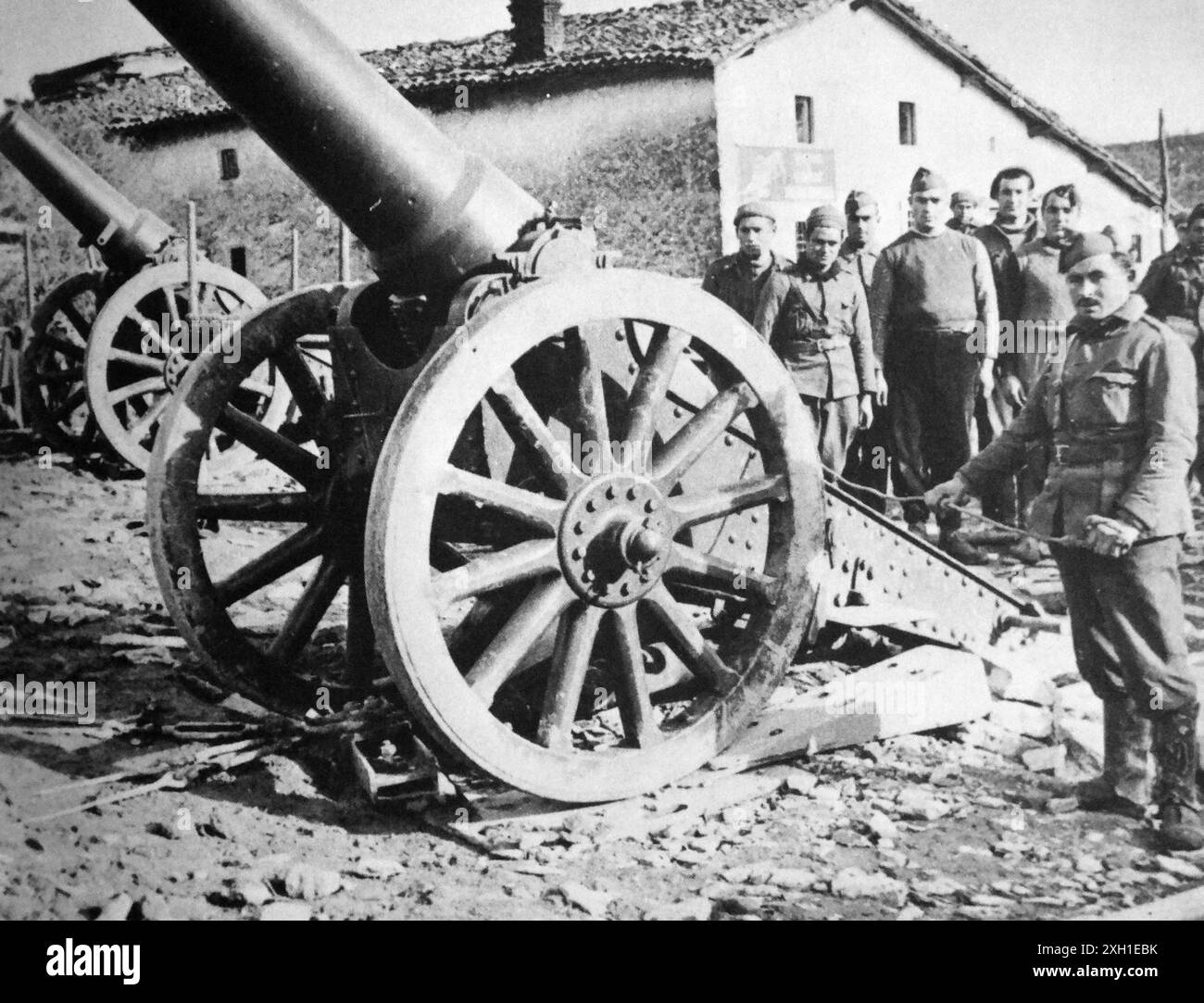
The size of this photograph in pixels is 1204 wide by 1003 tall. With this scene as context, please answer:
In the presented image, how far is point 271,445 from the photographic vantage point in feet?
13.3

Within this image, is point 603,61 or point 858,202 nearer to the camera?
point 858,202

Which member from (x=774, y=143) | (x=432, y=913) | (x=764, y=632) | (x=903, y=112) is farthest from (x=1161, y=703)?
(x=774, y=143)

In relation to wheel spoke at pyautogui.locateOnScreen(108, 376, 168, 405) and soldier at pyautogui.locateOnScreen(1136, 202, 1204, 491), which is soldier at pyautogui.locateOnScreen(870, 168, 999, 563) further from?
wheel spoke at pyautogui.locateOnScreen(108, 376, 168, 405)

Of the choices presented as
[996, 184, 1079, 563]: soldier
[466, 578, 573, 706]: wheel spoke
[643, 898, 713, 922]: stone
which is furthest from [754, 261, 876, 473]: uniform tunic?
[643, 898, 713, 922]: stone

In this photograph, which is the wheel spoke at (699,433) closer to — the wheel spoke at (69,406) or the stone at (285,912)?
the stone at (285,912)

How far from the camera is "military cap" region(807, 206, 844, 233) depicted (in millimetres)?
6023

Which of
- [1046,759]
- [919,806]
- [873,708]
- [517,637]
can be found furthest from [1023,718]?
[517,637]

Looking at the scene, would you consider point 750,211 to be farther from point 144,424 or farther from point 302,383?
point 144,424

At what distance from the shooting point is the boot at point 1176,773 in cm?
340

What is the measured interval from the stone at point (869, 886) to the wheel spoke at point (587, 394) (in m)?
1.30

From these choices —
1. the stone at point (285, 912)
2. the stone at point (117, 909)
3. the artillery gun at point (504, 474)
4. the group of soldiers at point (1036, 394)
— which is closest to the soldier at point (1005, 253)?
the group of soldiers at point (1036, 394)

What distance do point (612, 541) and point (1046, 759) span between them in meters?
1.63

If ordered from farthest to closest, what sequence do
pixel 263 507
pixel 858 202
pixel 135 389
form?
pixel 135 389 < pixel 858 202 < pixel 263 507
